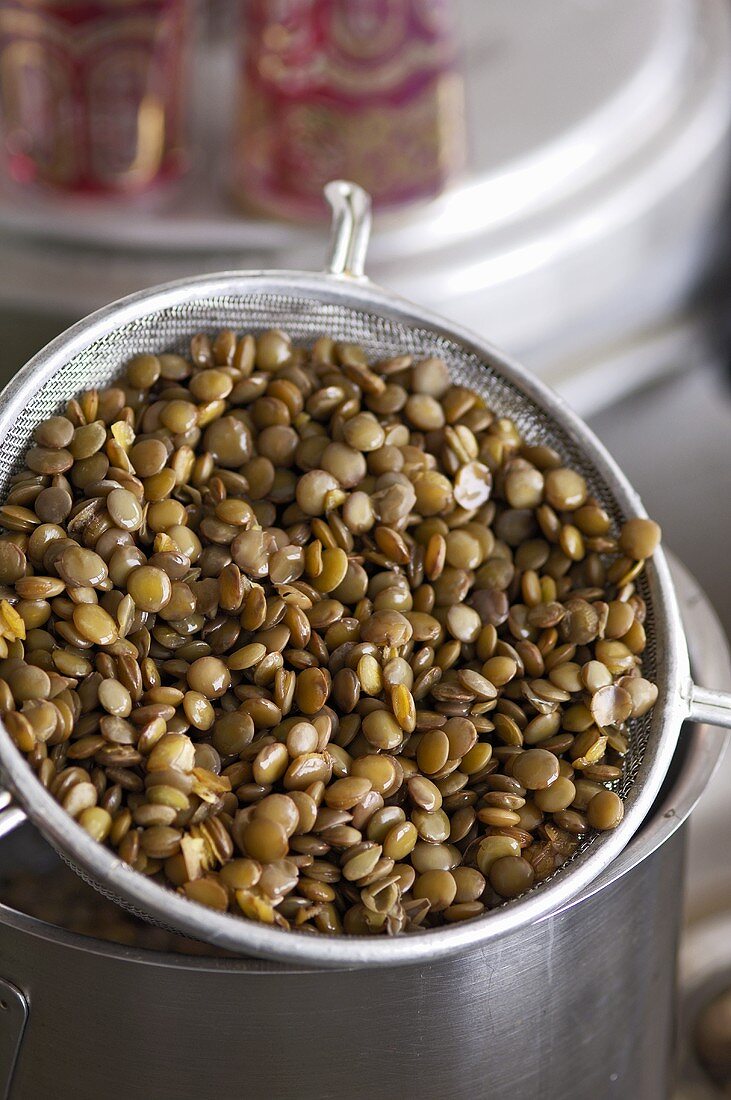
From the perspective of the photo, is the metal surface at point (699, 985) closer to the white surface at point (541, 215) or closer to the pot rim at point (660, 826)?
the pot rim at point (660, 826)

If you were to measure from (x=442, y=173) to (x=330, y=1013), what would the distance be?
75 centimetres

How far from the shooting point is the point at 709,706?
597mm

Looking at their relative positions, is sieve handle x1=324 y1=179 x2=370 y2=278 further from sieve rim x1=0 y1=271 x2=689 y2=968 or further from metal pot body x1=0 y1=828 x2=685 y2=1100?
metal pot body x1=0 y1=828 x2=685 y2=1100

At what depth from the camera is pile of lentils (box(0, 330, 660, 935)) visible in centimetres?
52

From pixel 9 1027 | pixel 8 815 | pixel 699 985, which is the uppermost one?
pixel 8 815

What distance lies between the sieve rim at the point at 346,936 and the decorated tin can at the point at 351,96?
367 millimetres

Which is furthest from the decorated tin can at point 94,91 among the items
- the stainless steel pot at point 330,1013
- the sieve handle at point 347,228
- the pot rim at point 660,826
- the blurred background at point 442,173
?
the stainless steel pot at point 330,1013

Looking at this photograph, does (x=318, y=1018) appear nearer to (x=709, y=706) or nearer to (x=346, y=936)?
(x=346, y=936)

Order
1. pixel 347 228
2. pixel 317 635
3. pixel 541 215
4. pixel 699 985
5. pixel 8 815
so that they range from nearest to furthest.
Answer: pixel 8 815
pixel 317 635
pixel 347 228
pixel 699 985
pixel 541 215

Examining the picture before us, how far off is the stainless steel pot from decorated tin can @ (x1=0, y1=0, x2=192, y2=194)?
74cm

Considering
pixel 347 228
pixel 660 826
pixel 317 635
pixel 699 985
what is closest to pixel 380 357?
pixel 347 228

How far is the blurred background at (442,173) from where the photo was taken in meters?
1.00

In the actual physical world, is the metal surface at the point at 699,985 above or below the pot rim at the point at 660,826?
below

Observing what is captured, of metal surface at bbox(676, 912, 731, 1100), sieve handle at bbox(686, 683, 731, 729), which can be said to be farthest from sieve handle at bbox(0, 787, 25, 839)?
metal surface at bbox(676, 912, 731, 1100)
